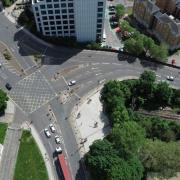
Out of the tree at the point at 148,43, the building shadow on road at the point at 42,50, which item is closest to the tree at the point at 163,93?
the tree at the point at 148,43

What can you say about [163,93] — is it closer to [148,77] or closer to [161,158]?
[148,77]

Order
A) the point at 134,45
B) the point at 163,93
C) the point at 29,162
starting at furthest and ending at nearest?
the point at 134,45 < the point at 163,93 < the point at 29,162

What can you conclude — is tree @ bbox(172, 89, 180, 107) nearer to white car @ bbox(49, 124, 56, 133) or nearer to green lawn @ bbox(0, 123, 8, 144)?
white car @ bbox(49, 124, 56, 133)

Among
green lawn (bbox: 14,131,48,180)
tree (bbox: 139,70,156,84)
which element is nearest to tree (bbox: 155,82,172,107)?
tree (bbox: 139,70,156,84)

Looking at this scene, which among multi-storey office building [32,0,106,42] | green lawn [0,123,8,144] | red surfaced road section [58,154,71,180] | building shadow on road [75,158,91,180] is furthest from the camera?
multi-storey office building [32,0,106,42]

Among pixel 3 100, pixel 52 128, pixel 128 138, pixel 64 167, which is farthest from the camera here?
pixel 3 100

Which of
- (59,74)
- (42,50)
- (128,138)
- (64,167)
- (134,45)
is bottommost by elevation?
(64,167)

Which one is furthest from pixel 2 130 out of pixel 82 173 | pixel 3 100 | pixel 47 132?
pixel 82 173
